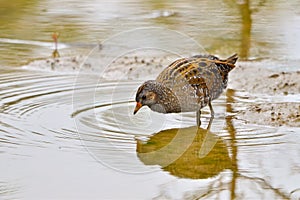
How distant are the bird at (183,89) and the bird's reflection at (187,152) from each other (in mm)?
257

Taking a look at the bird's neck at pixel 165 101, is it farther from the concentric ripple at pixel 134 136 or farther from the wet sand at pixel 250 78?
the wet sand at pixel 250 78

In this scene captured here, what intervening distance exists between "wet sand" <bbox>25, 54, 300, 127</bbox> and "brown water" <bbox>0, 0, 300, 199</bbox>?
79mm

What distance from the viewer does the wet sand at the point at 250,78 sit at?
7.71 metres

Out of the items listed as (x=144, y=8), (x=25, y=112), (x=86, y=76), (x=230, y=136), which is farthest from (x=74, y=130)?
(x=144, y=8)

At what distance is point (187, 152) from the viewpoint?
22.0 ft

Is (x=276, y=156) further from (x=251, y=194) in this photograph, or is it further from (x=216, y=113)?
(x=216, y=113)

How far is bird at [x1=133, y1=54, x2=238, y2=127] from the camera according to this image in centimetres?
743

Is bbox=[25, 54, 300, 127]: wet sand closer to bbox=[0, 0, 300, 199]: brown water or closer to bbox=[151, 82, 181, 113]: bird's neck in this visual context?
bbox=[0, 0, 300, 199]: brown water

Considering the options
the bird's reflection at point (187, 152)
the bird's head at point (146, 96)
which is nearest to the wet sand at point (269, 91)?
the bird's reflection at point (187, 152)

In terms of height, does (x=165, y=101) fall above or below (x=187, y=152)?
above

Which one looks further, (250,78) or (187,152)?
(250,78)

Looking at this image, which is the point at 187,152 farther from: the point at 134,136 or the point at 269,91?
the point at 269,91

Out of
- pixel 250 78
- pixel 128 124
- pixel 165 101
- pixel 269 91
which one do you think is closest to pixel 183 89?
pixel 165 101

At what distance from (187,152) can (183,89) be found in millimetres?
1026
